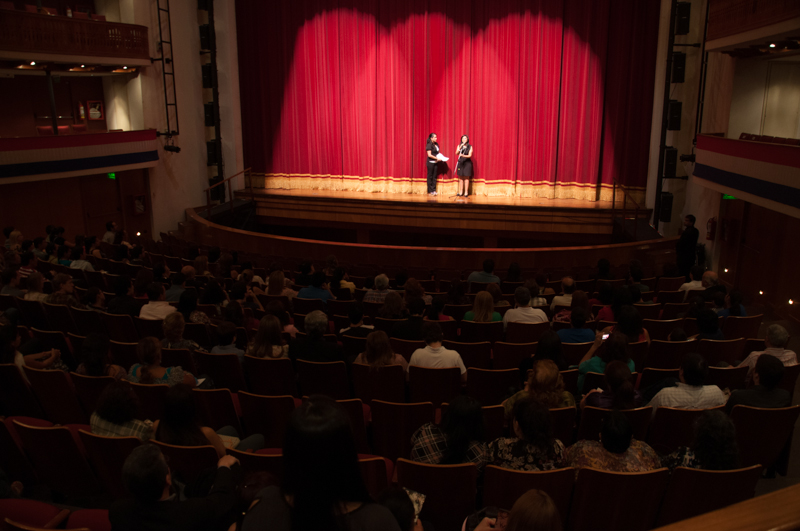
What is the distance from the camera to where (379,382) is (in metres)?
3.79

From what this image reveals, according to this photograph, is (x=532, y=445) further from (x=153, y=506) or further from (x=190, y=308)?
(x=190, y=308)

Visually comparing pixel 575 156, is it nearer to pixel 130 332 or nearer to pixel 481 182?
pixel 481 182

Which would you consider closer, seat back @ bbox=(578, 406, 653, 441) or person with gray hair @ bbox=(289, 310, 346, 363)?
seat back @ bbox=(578, 406, 653, 441)

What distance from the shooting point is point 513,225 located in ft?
39.1

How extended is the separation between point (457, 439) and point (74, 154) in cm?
1114

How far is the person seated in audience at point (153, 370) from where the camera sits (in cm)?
346

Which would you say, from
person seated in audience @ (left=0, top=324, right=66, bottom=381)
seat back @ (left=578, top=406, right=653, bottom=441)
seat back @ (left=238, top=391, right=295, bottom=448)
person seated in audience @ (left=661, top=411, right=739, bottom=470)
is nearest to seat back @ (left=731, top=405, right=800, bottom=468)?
seat back @ (left=578, top=406, right=653, bottom=441)

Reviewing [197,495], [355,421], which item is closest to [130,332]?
[355,421]

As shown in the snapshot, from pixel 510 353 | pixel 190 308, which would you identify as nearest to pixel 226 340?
pixel 190 308

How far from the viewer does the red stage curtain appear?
1230cm

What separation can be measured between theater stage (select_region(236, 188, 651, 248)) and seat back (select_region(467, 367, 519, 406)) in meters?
8.29

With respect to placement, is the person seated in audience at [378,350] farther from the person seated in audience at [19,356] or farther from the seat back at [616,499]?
the person seated in audience at [19,356]

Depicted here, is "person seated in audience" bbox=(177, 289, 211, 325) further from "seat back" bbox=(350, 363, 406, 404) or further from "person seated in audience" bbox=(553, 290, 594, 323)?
"person seated in audience" bbox=(553, 290, 594, 323)

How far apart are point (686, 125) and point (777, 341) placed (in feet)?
27.1
